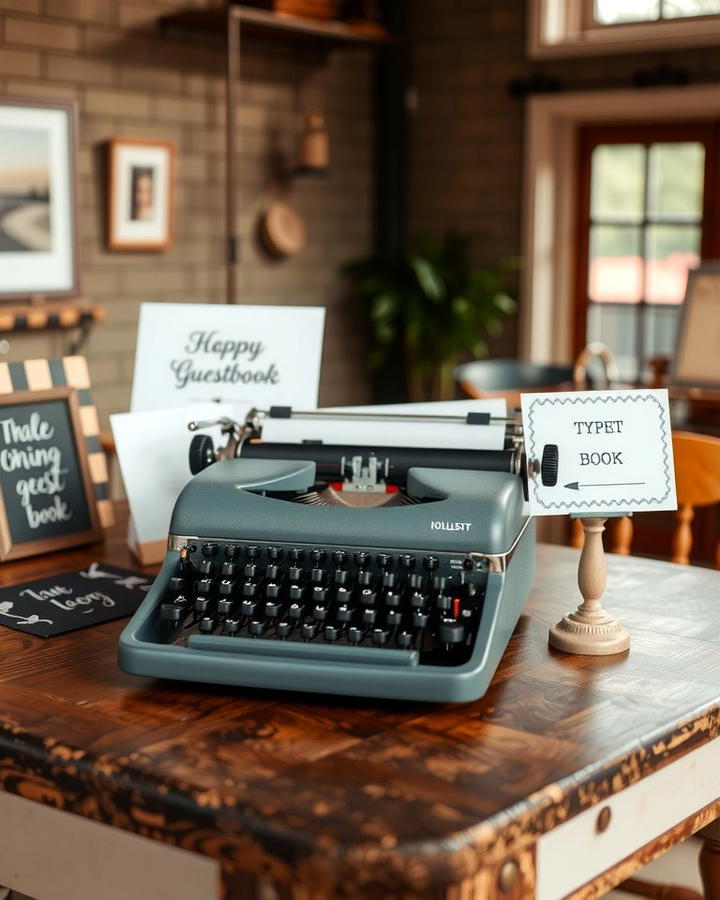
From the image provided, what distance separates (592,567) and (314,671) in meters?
0.41

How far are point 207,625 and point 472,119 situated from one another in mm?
4892

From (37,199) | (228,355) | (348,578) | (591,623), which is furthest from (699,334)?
(348,578)

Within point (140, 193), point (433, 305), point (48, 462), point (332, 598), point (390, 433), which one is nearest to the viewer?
point (332, 598)

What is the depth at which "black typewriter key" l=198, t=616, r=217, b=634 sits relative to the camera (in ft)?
4.77

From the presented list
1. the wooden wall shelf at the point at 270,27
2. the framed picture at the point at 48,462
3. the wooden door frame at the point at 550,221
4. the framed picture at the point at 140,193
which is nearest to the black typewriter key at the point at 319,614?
the framed picture at the point at 48,462

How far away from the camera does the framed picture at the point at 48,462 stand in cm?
205

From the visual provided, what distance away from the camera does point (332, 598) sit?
1.48m

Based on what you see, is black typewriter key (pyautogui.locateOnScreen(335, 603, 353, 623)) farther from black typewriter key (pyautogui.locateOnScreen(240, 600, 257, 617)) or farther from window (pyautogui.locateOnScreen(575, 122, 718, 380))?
window (pyautogui.locateOnScreen(575, 122, 718, 380))

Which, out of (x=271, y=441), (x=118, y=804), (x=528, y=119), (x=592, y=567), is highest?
(x=528, y=119)

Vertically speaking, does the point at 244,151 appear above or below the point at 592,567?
above

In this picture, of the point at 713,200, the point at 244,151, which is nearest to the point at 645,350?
the point at 713,200

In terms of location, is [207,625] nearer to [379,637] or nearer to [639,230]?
[379,637]

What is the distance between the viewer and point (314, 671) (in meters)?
1.36

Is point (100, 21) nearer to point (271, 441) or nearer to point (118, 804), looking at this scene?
point (271, 441)
